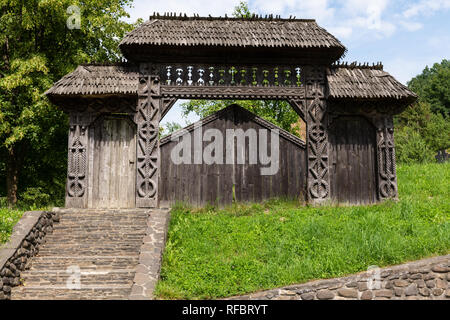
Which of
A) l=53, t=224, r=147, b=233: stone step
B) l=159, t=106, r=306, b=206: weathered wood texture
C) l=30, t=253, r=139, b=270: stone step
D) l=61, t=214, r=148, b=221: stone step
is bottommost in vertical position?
l=30, t=253, r=139, b=270: stone step

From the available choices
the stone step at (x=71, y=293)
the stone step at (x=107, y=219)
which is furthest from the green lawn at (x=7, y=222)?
the stone step at (x=71, y=293)

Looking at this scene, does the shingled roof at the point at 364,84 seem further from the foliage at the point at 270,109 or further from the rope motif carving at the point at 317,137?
the foliage at the point at 270,109

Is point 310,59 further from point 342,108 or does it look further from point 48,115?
point 48,115

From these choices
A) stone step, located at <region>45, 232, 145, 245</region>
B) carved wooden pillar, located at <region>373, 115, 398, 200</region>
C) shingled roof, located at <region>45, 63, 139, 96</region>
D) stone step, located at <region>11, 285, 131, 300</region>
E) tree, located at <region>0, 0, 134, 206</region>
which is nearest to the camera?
stone step, located at <region>11, 285, 131, 300</region>

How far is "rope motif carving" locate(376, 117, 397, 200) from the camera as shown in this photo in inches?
457

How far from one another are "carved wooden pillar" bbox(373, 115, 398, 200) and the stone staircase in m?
7.17

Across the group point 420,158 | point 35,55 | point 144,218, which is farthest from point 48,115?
point 420,158

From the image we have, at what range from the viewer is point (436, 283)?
7.24 m

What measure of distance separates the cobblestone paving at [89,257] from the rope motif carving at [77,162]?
2.54 feet

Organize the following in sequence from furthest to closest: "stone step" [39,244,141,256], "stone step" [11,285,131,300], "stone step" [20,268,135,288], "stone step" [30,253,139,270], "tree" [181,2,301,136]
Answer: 1. "tree" [181,2,301,136]
2. "stone step" [39,244,141,256]
3. "stone step" [30,253,139,270]
4. "stone step" [20,268,135,288]
5. "stone step" [11,285,131,300]

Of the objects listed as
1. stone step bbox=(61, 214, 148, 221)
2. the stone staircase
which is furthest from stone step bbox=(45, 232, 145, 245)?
stone step bbox=(61, 214, 148, 221)

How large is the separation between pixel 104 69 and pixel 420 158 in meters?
15.7

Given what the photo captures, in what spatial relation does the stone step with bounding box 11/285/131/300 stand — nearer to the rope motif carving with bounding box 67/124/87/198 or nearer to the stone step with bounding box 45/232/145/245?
the stone step with bounding box 45/232/145/245

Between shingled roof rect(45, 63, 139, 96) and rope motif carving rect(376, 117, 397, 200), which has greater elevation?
shingled roof rect(45, 63, 139, 96)
